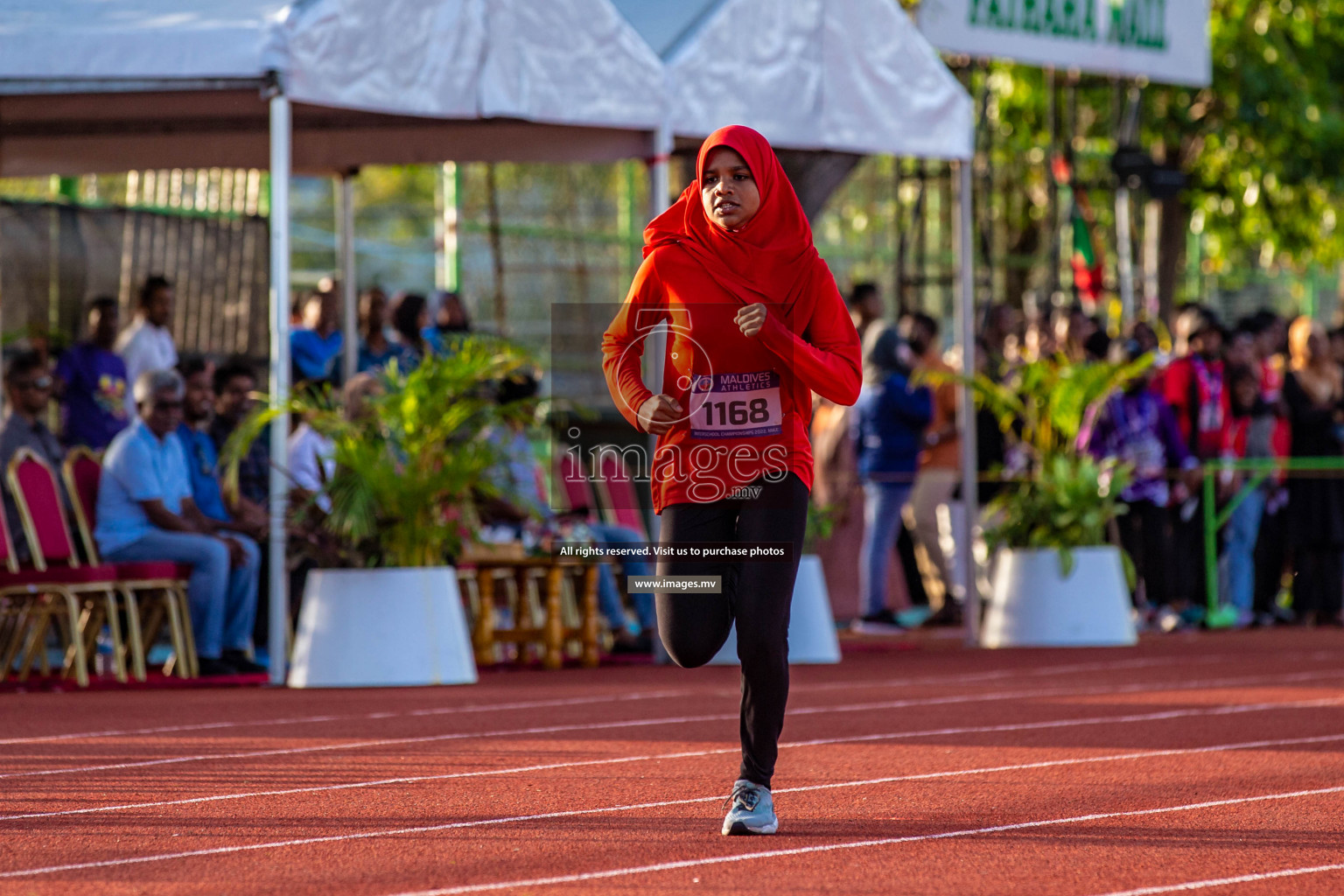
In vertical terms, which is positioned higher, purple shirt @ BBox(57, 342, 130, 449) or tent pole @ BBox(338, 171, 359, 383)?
tent pole @ BBox(338, 171, 359, 383)

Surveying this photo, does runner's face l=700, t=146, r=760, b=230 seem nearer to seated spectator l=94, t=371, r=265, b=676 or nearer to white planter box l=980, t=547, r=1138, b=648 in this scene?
seated spectator l=94, t=371, r=265, b=676

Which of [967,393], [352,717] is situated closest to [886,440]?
[967,393]

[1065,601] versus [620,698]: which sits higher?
[1065,601]

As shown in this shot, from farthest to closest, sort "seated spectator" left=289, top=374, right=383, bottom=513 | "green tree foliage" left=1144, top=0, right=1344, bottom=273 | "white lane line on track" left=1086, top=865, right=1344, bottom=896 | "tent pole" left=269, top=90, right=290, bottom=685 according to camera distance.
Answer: "green tree foliage" left=1144, top=0, right=1344, bottom=273 → "seated spectator" left=289, top=374, right=383, bottom=513 → "tent pole" left=269, top=90, right=290, bottom=685 → "white lane line on track" left=1086, top=865, right=1344, bottom=896

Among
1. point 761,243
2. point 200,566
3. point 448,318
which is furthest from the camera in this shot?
point 448,318

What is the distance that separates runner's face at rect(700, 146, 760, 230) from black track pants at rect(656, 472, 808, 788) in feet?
2.47

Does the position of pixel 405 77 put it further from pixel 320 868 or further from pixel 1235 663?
pixel 320 868

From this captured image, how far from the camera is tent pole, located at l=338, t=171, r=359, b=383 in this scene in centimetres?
1434

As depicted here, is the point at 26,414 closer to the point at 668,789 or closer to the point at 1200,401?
the point at 668,789

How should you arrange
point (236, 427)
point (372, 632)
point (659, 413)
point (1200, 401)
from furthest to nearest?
point (1200, 401), point (236, 427), point (372, 632), point (659, 413)

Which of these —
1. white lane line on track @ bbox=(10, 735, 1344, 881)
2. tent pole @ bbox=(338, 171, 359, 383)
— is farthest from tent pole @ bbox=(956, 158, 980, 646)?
white lane line on track @ bbox=(10, 735, 1344, 881)

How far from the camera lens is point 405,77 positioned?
37.4 feet

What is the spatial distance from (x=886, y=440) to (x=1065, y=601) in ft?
6.59

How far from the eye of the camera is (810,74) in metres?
12.9
